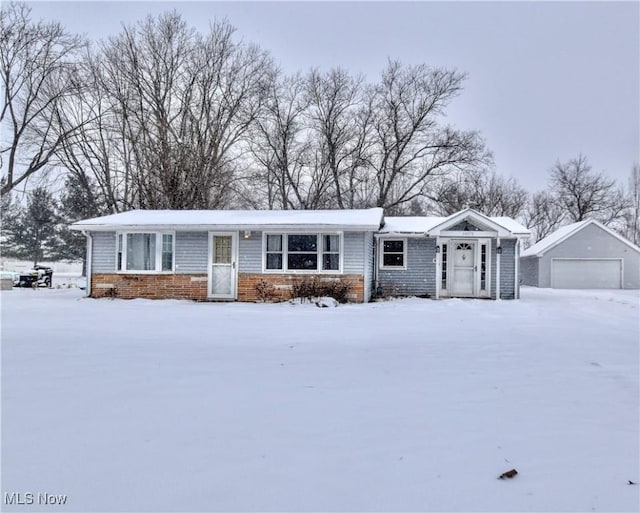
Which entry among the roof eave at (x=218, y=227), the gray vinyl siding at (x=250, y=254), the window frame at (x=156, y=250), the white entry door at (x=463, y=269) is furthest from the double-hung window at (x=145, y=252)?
the white entry door at (x=463, y=269)

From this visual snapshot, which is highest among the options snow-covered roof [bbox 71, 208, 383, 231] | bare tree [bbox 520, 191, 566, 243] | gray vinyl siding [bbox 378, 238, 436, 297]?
bare tree [bbox 520, 191, 566, 243]

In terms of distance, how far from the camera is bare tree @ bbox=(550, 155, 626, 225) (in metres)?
36.0

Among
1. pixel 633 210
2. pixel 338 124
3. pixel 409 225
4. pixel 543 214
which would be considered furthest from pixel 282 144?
pixel 633 210

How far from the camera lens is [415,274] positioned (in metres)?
15.7

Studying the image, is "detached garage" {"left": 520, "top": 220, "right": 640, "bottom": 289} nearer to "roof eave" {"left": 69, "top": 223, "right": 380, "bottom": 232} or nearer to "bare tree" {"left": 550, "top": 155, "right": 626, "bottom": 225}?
"bare tree" {"left": 550, "top": 155, "right": 626, "bottom": 225}

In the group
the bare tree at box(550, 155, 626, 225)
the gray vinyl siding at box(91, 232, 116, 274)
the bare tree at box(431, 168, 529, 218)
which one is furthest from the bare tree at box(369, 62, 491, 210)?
the gray vinyl siding at box(91, 232, 116, 274)

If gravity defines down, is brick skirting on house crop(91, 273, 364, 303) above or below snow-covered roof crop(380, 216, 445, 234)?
below

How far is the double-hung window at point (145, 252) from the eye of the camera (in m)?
14.4

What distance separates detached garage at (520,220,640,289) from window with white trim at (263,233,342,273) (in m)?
15.5

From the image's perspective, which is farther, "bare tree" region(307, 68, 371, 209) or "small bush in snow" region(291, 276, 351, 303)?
"bare tree" region(307, 68, 371, 209)

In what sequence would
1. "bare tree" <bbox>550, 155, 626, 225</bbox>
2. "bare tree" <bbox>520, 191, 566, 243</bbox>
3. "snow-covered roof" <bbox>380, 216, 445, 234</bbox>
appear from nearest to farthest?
"snow-covered roof" <bbox>380, 216, 445, 234</bbox> → "bare tree" <bbox>550, 155, 626, 225</bbox> → "bare tree" <bbox>520, 191, 566, 243</bbox>

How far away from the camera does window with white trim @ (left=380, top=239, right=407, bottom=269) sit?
15.9 metres

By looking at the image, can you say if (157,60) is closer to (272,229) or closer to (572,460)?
(272,229)

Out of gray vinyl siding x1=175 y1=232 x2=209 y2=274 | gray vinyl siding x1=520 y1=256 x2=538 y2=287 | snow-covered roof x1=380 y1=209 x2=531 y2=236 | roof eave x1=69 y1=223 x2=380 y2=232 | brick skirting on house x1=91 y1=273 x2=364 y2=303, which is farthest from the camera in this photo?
gray vinyl siding x1=520 y1=256 x2=538 y2=287
